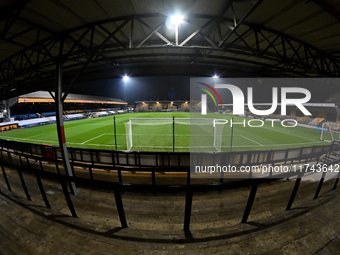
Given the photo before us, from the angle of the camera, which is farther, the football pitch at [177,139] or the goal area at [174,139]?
the football pitch at [177,139]

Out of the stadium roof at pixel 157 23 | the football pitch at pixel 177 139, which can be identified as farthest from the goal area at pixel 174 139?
the stadium roof at pixel 157 23

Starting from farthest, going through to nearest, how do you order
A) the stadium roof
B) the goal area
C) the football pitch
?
the football pitch
the goal area
the stadium roof

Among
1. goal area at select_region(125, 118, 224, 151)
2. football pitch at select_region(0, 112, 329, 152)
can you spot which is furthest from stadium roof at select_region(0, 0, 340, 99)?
football pitch at select_region(0, 112, 329, 152)

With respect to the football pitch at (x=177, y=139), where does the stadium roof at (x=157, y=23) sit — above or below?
above

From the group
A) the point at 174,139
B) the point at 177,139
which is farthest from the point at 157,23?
the point at 174,139

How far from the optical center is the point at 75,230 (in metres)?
2.03

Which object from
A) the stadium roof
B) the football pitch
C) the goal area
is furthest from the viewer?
the football pitch

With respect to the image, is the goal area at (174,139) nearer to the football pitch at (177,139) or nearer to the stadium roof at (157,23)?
the football pitch at (177,139)

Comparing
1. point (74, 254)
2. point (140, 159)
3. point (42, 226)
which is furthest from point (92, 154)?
point (74, 254)

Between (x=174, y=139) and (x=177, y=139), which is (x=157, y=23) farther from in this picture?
(x=174, y=139)

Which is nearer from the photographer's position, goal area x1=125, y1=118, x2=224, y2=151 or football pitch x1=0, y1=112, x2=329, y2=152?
goal area x1=125, y1=118, x2=224, y2=151

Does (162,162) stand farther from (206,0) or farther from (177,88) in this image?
(177,88)

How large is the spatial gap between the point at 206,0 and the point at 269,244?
5293mm

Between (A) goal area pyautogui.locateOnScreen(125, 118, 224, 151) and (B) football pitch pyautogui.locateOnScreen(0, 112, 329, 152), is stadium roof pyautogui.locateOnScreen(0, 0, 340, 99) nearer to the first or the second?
(A) goal area pyautogui.locateOnScreen(125, 118, 224, 151)
